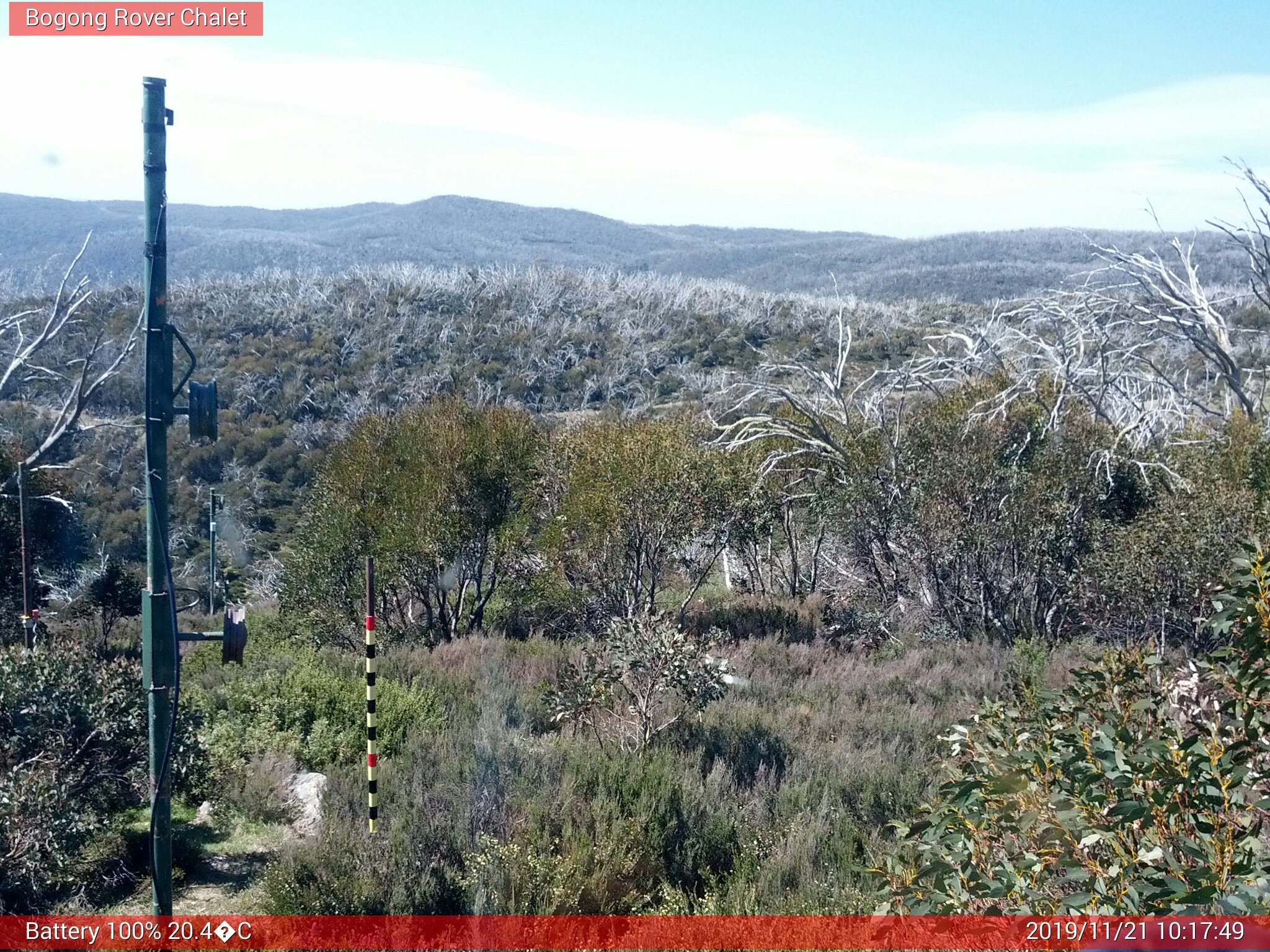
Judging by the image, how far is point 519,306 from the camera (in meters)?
44.8

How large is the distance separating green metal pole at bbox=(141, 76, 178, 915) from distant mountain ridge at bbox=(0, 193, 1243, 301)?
96.6ft

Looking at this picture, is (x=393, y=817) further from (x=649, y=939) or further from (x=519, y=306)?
(x=519, y=306)

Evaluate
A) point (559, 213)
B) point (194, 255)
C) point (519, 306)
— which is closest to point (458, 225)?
point (559, 213)

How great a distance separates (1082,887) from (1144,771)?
0.56 meters

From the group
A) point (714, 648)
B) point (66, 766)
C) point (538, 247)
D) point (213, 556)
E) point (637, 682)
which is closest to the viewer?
point (66, 766)

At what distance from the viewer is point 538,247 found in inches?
3531

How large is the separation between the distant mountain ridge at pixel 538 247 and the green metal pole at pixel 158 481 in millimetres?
29442

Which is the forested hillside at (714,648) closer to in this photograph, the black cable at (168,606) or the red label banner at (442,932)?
the red label banner at (442,932)

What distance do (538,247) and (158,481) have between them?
88072 millimetres

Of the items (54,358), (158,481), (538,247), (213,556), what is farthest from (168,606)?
(538,247)

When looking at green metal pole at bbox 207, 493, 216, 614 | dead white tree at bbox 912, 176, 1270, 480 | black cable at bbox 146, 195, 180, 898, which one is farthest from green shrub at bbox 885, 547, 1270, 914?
dead white tree at bbox 912, 176, 1270, 480

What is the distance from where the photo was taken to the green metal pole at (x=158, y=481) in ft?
13.8

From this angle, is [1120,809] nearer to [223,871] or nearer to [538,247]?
[223,871]

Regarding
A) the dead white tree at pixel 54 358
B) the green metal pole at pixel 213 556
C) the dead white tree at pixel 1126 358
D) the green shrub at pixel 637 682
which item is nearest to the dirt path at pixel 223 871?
the green metal pole at pixel 213 556
